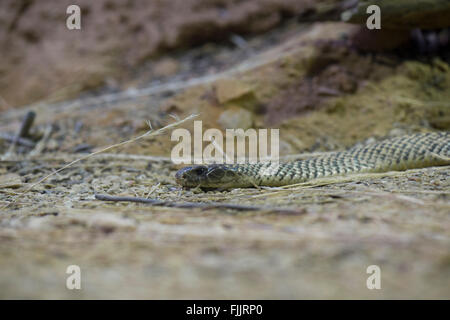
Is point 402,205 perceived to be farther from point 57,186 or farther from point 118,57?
point 118,57

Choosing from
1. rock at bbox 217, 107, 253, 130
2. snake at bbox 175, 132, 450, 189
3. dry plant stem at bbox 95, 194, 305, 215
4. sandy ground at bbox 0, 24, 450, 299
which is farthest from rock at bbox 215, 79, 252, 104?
dry plant stem at bbox 95, 194, 305, 215

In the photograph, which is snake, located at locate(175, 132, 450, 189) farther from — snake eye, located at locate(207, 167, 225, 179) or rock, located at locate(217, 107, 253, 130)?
rock, located at locate(217, 107, 253, 130)

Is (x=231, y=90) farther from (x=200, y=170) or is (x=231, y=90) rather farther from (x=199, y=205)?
(x=199, y=205)

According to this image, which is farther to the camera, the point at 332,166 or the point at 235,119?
the point at 235,119

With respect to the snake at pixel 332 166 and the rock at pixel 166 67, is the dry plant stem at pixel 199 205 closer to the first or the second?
the snake at pixel 332 166

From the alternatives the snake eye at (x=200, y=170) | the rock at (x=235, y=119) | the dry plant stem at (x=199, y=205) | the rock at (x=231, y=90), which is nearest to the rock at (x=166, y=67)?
the rock at (x=231, y=90)

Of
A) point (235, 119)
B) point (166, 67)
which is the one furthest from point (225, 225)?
point (166, 67)

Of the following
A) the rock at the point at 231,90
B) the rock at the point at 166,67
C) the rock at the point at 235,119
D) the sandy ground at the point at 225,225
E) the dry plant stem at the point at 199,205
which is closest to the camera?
the sandy ground at the point at 225,225
